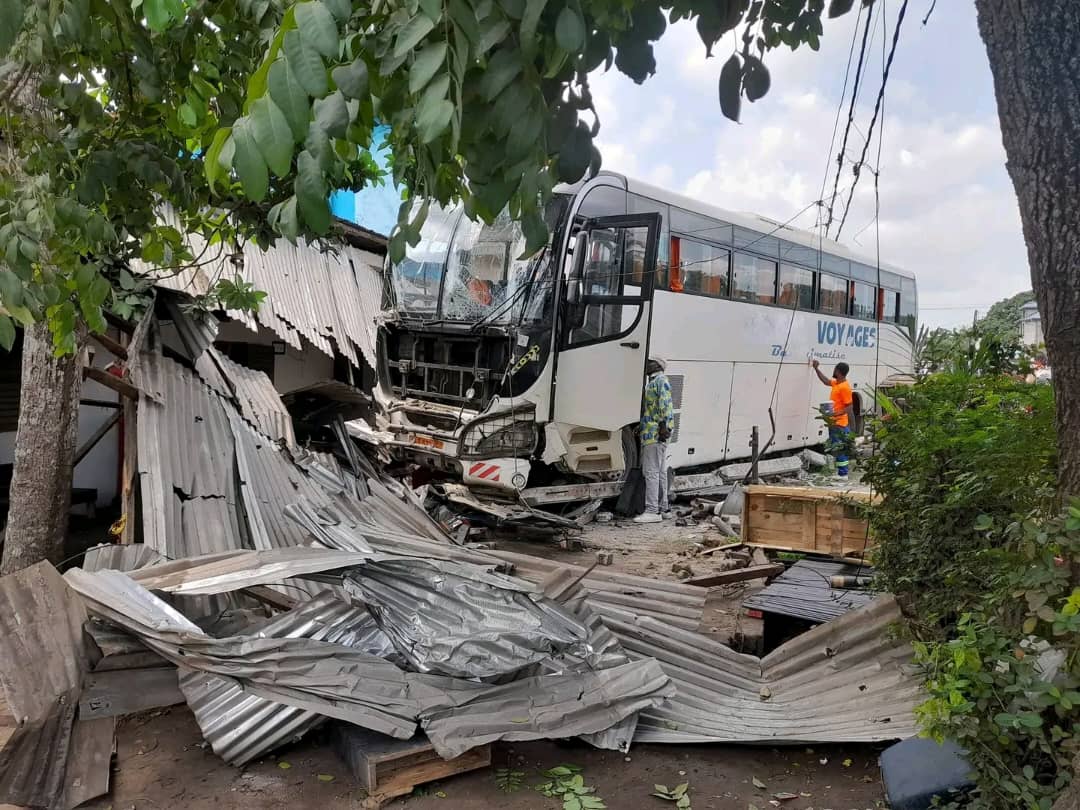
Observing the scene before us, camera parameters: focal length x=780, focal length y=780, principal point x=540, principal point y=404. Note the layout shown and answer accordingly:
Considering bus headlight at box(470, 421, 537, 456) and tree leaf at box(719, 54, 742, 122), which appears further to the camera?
bus headlight at box(470, 421, 537, 456)

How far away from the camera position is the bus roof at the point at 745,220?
9.12 m

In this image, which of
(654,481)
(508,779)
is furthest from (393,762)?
(654,481)

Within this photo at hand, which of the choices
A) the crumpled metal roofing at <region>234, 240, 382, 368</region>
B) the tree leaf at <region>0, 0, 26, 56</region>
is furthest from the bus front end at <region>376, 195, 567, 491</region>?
the tree leaf at <region>0, 0, 26, 56</region>

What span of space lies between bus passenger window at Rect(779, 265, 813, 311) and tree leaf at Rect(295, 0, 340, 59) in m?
11.2

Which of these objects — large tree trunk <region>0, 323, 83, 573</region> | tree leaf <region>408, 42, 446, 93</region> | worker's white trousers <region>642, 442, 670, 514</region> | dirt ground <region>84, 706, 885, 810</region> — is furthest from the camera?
worker's white trousers <region>642, 442, 670, 514</region>

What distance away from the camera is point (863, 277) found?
Result: 14.6 m

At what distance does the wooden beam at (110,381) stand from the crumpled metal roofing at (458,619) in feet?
9.17

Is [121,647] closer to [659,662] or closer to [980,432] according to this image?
[659,662]

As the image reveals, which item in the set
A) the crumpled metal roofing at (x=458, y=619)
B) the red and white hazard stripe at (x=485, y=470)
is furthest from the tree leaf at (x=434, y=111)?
the red and white hazard stripe at (x=485, y=470)

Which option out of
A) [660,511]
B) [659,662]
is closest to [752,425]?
[660,511]

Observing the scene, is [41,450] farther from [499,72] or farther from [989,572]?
[989,572]

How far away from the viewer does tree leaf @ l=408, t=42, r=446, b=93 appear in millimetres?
1454

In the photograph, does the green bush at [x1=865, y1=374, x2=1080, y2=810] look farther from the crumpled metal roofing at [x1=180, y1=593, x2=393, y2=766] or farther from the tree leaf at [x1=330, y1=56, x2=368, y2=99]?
the crumpled metal roofing at [x1=180, y1=593, x2=393, y2=766]

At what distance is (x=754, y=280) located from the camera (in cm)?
1126
